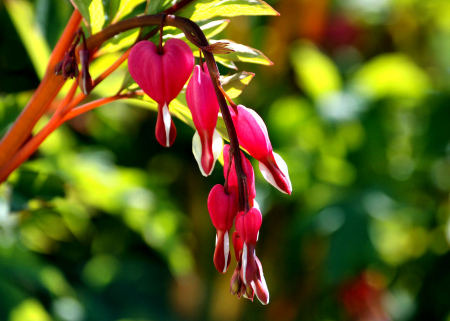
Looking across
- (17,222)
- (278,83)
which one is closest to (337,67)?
(278,83)

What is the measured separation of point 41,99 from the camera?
19.1 inches

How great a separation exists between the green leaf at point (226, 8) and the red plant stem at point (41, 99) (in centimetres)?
10

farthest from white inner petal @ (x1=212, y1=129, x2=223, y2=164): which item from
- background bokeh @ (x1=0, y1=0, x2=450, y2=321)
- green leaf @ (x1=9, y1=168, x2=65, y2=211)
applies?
background bokeh @ (x1=0, y1=0, x2=450, y2=321)

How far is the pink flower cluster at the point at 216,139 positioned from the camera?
39 cm

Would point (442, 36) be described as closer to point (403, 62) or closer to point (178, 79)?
point (403, 62)

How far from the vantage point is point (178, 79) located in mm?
396

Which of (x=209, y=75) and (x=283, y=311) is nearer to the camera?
(x=209, y=75)

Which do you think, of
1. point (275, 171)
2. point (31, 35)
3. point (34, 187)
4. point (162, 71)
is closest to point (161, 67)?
Answer: point (162, 71)

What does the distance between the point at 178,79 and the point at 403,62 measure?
1.31 m

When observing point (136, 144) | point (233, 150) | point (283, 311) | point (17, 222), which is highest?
point (233, 150)

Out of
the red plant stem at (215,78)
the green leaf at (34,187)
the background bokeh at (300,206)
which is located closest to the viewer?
the red plant stem at (215,78)

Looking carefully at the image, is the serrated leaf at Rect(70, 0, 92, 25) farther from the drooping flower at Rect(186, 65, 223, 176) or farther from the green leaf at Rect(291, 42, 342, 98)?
the green leaf at Rect(291, 42, 342, 98)

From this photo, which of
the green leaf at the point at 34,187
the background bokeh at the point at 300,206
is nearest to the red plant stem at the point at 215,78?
the green leaf at the point at 34,187

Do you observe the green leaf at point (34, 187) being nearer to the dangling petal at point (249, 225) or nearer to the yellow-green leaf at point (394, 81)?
Answer: the dangling petal at point (249, 225)
